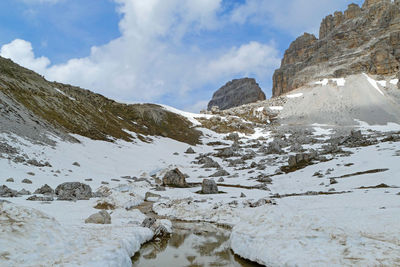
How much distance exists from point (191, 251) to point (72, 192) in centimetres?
1462

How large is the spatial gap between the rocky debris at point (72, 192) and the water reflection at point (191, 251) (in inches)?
409

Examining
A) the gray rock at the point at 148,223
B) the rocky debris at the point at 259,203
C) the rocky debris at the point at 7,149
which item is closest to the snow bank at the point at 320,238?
the gray rock at the point at 148,223

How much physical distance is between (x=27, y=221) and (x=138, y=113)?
8819 centimetres

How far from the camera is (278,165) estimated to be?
4712 cm

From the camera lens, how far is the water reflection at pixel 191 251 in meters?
10.7

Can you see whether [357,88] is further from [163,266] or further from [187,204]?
[163,266]

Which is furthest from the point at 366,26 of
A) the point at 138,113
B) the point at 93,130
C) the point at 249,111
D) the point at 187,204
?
the point at 187,204

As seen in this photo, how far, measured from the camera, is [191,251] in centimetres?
1223

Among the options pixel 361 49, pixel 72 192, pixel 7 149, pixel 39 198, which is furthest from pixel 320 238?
pixel 361 49

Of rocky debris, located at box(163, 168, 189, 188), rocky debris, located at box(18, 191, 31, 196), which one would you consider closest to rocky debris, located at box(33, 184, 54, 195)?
rocky debris, located at box(18, 191, 31, 196)

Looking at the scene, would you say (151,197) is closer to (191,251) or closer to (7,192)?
(7,192)

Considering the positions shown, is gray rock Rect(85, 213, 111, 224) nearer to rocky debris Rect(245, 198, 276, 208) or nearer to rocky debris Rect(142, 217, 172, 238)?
rocky debris Rect(142, 217, 172, 238)

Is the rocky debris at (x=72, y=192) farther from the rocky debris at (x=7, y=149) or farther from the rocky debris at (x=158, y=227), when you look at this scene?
the rocky debris at (x=7, y=149)

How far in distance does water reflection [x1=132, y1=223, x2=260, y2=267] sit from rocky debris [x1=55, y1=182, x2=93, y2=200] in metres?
10.4
